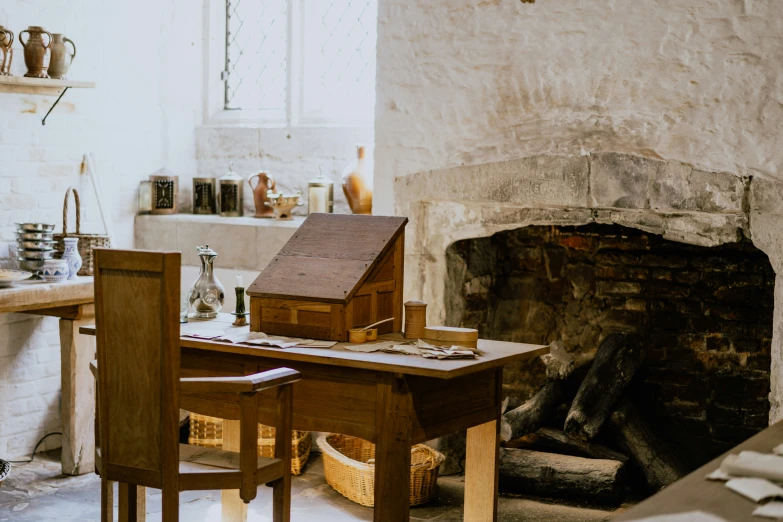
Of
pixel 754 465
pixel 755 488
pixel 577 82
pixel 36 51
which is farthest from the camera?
pixel 36 51

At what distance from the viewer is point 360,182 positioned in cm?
525

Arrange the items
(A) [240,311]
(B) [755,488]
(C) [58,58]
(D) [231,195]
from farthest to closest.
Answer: (D) [231,195]
(C) [58,58]
(A) [240,311]
(B) [755,488]

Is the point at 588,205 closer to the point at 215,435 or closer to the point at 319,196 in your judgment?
the point at 319,196

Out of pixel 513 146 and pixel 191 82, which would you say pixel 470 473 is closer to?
pixel 513 146

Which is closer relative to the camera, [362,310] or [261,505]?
[362,310]

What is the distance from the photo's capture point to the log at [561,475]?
443cm

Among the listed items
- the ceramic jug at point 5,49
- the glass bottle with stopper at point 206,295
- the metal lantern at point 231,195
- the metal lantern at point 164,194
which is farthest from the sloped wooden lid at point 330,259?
the metal lantern at point 164,194

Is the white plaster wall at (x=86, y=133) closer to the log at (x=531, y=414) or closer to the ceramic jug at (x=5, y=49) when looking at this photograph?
the ceramic jug at (x=5, y=49)

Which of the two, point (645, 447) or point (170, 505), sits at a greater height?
point (170, 505)

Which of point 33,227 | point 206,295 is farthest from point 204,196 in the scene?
point 206,295

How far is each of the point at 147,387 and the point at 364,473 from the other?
1764 millimetres

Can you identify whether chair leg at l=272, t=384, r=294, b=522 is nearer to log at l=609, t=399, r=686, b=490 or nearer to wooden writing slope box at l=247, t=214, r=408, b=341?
wooden writing slope box at l=247, t=214, r=408, b=341

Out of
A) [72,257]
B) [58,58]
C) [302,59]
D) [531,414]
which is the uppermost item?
[302,59]

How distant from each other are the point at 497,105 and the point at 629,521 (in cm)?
300
